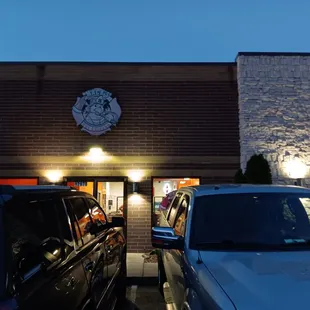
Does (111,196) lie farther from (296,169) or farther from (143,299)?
(296,169)

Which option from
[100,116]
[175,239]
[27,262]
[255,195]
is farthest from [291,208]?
[100,116]

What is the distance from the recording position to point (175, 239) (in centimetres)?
350

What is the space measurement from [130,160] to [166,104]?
204 centimetres

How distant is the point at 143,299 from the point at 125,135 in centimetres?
560

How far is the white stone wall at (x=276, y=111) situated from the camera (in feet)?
35.2

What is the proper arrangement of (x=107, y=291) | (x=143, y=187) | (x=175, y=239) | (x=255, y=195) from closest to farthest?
(x=175, y=239), (x=255, y=195), (x=107, y=291), (x=143, y=187)

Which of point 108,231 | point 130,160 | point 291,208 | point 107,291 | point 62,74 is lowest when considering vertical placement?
point 107,291

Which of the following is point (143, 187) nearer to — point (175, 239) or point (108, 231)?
point (108, 231)

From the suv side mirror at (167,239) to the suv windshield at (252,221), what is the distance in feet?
0.53

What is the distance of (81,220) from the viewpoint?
13.1 feet

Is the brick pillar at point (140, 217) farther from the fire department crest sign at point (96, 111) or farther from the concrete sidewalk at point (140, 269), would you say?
the fire department crest sign at point (96, 111)

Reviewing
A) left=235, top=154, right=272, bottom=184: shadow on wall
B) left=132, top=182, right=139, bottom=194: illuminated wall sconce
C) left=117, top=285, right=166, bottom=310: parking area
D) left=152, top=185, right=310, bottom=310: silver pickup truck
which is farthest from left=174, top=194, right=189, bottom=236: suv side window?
left=132, top=182, right=139, bottom=194: illuminated wall sconce

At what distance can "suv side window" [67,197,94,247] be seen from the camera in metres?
3.58

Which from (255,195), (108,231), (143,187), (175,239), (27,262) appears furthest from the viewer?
(143,187)
